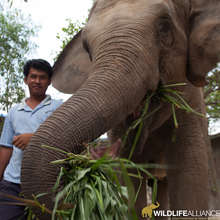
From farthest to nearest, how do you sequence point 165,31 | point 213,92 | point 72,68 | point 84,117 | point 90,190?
point 213,92
point 72,68
point 165,31
point 84,117
point 90,190

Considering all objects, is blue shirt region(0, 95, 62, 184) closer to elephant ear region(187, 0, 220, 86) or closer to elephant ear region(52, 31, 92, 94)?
elephant ear region(52, 31, 92, 94)

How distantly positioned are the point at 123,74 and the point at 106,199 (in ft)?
2.75

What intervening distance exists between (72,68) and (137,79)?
1560 millimetres

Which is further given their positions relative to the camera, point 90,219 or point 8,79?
point 8,79

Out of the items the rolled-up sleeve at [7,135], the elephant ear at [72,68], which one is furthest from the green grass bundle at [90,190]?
the elephant ear at [72,68]

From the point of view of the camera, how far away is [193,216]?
2.70m

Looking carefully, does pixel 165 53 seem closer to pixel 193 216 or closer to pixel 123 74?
pixel 123 74

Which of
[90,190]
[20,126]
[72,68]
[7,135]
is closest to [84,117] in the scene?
[90,190]

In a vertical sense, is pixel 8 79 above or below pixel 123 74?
above

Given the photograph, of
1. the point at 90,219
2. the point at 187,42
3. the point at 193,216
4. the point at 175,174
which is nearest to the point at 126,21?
the point at 187,42

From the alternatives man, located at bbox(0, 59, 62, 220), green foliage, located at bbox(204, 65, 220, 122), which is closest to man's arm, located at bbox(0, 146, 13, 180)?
man, located at bbox(0, 59, 62, 220)

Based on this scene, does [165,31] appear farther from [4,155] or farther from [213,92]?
[213,92]

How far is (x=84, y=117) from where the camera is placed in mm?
1517

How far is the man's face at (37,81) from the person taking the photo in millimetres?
2307
